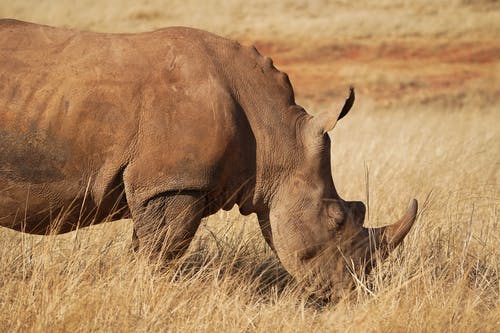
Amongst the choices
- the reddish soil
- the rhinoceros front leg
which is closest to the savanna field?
the rhinoceros front leg

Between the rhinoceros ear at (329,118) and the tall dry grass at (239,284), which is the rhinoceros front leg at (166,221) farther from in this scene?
the rhinoceros ear at (329,118)

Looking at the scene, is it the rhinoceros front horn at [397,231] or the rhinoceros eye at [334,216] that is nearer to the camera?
the rhinoceros eye at [334,216]

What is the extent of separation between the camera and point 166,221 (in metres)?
4.88

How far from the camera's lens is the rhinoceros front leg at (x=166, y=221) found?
4.82 m

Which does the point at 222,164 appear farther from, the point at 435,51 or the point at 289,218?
the point at 435,51

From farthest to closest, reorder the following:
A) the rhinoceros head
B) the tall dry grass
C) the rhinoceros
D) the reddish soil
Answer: the reddish soil
the rhinoceros head
the rhinoceros
the tall dry grass

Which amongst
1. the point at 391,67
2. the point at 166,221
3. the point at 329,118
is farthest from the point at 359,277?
the point at 391,67

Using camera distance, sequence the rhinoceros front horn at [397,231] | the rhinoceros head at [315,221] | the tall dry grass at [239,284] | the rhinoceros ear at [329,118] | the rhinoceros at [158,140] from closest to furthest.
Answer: the tall dry grass at [239,284]
the rhinoceros at [158,140]
the rhinoceros ear at [329,118]
the rhinoceros head at [315,221]
the rhinoceros front horn at [397,231]

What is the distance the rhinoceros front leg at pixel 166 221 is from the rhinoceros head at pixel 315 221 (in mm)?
567

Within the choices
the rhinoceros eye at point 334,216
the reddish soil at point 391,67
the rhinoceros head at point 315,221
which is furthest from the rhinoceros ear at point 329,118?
the reddish soil at point 391,67

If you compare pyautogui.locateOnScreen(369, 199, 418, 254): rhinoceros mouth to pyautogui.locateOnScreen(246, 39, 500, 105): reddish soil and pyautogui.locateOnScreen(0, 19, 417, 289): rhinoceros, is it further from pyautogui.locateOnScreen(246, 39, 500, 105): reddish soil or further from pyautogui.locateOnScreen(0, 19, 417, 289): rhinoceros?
pyautogui.locateOnScreen(246, 39, 500, 105): reddish soil

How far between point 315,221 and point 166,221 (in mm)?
935

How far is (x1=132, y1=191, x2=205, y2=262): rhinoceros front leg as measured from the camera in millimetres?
4824

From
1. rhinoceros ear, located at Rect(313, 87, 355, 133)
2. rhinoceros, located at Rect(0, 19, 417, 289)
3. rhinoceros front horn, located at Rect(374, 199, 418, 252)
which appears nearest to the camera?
rhinoceros, located at Rect(0, 19, 417, 289)
